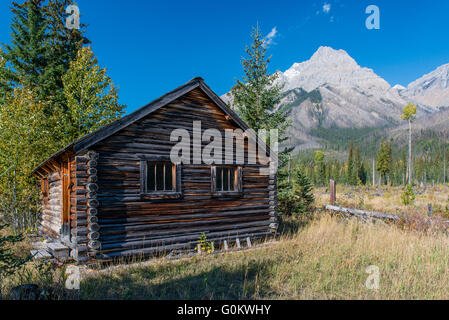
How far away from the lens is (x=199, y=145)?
10219 millimetres

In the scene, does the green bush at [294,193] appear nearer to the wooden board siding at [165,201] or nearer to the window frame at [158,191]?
the wooden board siding at [165,201]

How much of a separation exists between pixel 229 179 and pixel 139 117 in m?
4.49

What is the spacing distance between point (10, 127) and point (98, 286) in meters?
11.4

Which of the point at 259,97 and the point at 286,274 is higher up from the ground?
the point at 259,97

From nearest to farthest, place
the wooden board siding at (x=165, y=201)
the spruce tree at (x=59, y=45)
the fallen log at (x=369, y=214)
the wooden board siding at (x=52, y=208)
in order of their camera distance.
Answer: the wooden board siding at (x=165, y=201) < the wooden board siding at (x=52, y=208) < the fallen log at (x=369, y=214) < the spruce tree at (x=59, y=45)

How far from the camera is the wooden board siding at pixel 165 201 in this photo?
27.2ft

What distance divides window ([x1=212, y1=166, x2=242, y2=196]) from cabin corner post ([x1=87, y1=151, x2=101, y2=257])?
15.1ft

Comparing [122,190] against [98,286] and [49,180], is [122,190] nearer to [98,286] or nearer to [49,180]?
[98,286]

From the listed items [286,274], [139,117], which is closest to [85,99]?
[139,117]

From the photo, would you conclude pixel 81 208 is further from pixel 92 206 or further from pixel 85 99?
pixel 85 99

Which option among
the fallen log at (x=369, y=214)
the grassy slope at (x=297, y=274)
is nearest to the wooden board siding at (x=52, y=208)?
the grassy slope at (x=297, y=274)

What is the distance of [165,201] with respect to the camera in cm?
930
